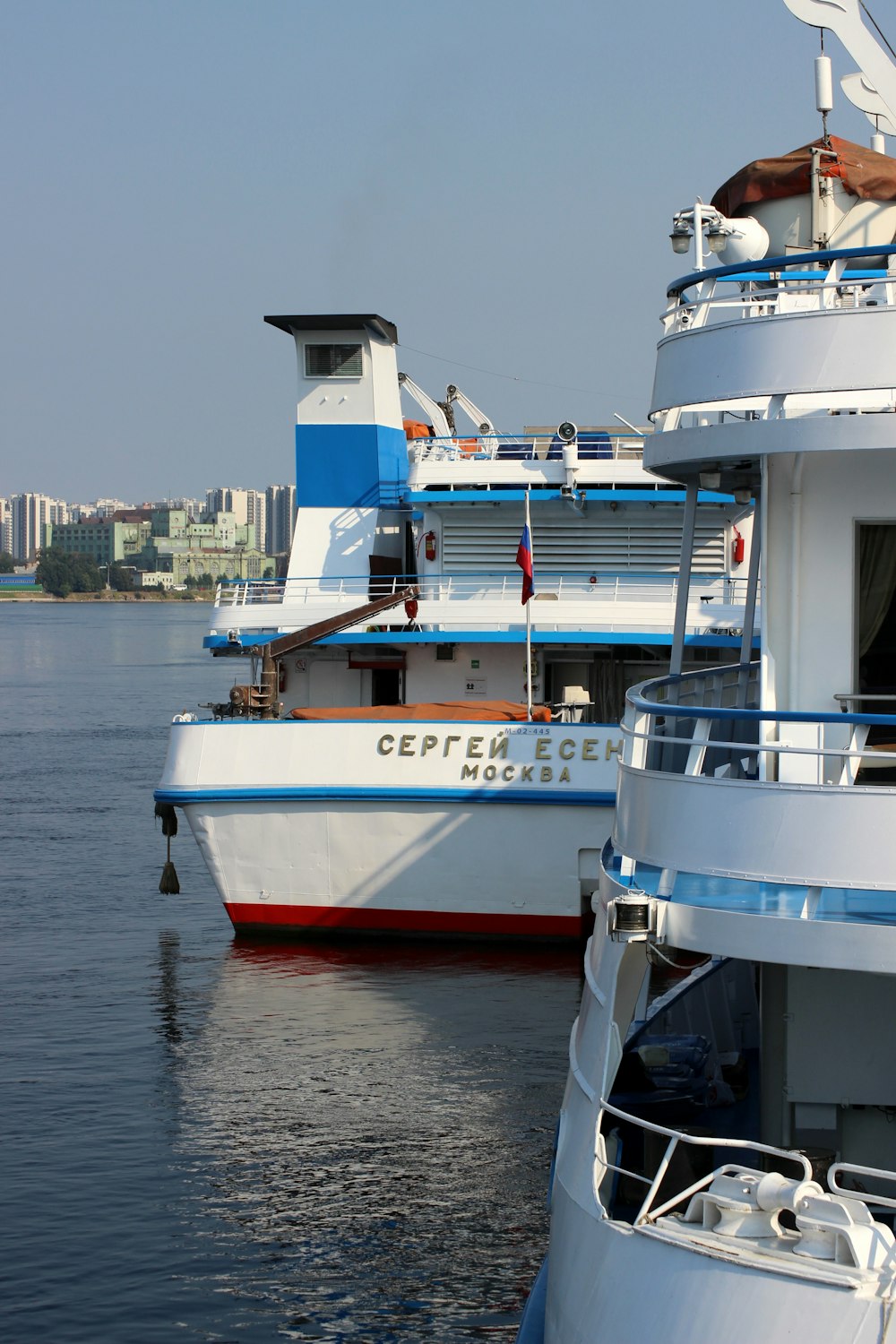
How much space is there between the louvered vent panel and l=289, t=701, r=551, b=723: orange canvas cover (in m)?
3.19

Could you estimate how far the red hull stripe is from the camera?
19.2 m

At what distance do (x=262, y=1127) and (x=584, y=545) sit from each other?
1094 centimetres

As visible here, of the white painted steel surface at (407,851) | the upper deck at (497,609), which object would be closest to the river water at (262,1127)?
the white painted steel surface at (407,851)

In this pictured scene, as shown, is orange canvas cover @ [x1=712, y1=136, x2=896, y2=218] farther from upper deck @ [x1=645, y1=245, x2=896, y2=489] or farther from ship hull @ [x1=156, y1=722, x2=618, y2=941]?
ship hull @ [x1=156, y1=722, x2=618, y2=941]

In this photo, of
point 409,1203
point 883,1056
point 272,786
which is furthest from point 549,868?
point 883,1056

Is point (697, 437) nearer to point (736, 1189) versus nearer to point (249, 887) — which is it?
point (736, 1189)

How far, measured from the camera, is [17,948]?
68.9 feet

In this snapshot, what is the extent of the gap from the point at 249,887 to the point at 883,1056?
12.3 m

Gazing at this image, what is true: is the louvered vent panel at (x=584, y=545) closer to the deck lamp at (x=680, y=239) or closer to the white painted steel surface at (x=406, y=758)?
the white painted steel surface at (x=406, y=758)

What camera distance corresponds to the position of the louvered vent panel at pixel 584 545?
2209cm

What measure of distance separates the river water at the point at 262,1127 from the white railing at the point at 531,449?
23.2ft

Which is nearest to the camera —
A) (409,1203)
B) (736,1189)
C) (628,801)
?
(736,1189)

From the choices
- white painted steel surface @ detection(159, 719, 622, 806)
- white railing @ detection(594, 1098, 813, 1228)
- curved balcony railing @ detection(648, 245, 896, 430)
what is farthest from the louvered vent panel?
white railing @ detection(594, 1098, 813, 1228)

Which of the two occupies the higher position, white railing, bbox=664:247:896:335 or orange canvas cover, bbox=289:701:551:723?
white railing, bbox=664:247:896:335
